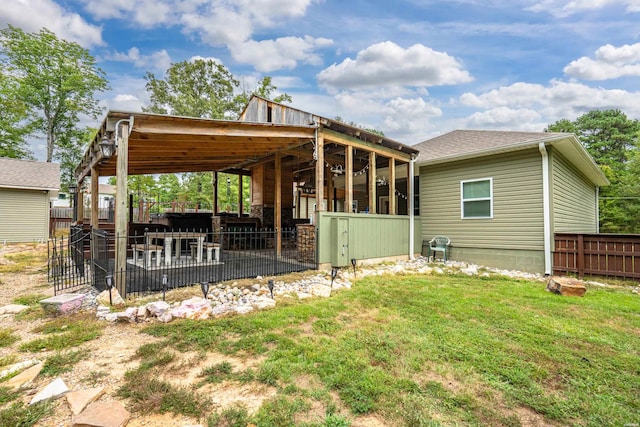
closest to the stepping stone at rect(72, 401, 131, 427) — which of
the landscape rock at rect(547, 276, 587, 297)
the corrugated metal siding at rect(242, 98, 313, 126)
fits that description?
the corrugated metal siding at rect(242, 98, 313, 126)

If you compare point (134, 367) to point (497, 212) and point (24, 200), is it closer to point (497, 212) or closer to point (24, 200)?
point (497, 212)

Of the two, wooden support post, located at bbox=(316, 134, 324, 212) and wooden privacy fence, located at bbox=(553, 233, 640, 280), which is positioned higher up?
wooden support post, located at bbox=(316, 134, 324, 212)

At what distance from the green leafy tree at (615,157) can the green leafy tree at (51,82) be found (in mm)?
Answer: 34730

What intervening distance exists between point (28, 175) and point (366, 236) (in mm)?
16712

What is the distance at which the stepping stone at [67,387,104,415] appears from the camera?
182 centimetres

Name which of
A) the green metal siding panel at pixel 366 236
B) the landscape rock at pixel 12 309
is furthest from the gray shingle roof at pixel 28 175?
the green metal siding panel at pixel 366 236

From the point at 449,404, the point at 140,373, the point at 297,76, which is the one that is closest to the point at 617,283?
the point at 449,404

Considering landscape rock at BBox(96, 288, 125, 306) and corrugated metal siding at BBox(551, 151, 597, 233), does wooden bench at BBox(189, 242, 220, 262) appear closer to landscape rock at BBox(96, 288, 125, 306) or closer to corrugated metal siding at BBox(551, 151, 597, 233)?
landscape rock at BBox(96, 288, 125, 306)

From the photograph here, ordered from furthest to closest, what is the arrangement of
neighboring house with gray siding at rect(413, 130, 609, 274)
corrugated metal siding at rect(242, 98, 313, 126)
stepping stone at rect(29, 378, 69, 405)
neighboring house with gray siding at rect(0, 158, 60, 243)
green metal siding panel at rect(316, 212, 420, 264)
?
neighboring house with gray siding at rect(0, 158, 60, 243), corrugated metal siding at rect(242, 98, 313, 126), neighboring house with gray siding at rect(413, 130, 609, 274), green metal siding panel at rect(316, 212, 420, 264), stepping stone at rect(29, 378, 69, 405)

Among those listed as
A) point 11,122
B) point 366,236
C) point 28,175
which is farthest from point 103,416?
point 11,122

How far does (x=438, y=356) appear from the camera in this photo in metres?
2.61

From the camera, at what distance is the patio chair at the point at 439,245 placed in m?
8.41

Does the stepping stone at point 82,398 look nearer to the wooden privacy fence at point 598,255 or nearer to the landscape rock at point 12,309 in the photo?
the landscape rock at point 12,309

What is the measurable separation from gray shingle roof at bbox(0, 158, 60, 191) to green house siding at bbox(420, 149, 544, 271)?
1721cm
